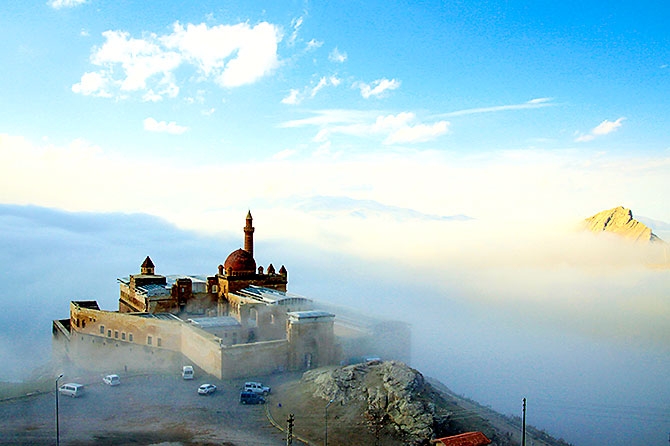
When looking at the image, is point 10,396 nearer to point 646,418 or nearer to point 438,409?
point 438,409

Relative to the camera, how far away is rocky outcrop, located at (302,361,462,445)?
2880cm

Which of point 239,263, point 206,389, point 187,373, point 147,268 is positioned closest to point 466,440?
point 206,389

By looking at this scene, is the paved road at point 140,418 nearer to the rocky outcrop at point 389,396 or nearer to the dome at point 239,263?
the rocky outcrop at point 389,396

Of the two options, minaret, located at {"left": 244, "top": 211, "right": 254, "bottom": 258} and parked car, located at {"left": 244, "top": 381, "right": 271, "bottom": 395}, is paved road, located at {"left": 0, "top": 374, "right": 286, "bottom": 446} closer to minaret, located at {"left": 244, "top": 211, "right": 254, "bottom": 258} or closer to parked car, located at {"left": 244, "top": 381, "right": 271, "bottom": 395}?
parked car, located at {"left": 244, "top": 381, "right": 271, "bottom": 395}

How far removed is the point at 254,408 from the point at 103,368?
22.1 meters

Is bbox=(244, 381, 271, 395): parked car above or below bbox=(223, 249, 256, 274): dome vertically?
below

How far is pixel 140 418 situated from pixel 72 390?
21.7ft

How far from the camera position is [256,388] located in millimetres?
33844

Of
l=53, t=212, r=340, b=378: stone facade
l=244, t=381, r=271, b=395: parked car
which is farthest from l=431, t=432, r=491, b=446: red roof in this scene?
l=53, t=212, r=340, b=378: stone facade

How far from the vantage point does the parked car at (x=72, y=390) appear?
3269cm

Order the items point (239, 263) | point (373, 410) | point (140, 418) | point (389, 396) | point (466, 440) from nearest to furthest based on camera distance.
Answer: point (466, 440) < point (140, 418) < point (373, 410) < point (389, 396) < point (239, 263)

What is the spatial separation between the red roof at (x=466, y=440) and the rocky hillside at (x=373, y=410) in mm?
1160

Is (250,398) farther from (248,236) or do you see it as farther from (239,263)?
(248,236)

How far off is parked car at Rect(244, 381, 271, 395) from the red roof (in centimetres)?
1163
